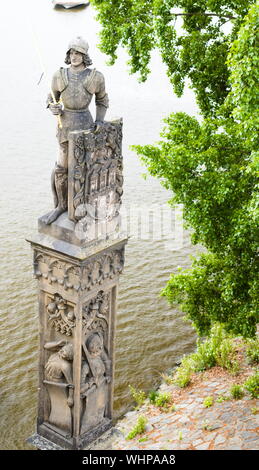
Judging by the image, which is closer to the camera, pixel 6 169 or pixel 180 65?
pixel 180 65

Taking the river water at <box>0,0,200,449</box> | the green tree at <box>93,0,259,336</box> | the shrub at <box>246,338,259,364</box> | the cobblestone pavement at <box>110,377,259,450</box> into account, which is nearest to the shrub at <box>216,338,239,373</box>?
the shrub at <box>246,338,259,364</box>

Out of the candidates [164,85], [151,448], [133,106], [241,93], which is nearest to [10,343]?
[151,448]

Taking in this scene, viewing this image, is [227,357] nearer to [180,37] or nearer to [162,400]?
[162,400]

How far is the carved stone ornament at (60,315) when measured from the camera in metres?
9.98

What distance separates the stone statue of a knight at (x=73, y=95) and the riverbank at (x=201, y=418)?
490 centimetres

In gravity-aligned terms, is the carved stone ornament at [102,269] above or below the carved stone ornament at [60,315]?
above

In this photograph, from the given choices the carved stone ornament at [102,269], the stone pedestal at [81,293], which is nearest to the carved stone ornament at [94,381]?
the stone pedestal at [81,293]

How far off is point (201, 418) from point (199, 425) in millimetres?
309

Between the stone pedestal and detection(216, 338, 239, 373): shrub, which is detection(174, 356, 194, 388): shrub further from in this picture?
the stone pedestal

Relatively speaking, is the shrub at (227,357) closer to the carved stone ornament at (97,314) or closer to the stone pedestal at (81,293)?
the stone pedestal at (81,293)

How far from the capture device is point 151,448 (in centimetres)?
1210

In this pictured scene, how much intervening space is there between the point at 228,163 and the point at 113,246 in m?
3.19

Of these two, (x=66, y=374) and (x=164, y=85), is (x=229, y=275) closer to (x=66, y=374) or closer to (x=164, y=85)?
(x=66, y=374)

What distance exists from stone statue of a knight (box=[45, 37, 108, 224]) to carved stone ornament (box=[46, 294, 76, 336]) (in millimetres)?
1748
